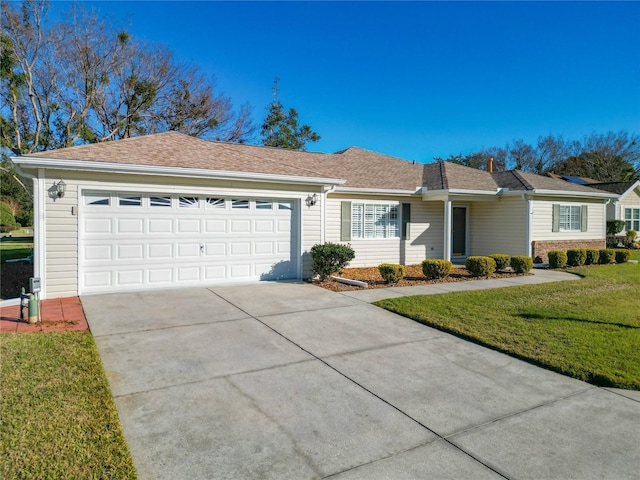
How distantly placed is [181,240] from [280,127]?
20.9 metres

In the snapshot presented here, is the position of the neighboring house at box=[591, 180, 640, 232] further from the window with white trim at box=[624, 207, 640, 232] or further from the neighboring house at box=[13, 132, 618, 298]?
the neighboring house at box=[13, 132, 618, 298]

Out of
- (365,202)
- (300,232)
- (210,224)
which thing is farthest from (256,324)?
(365,202)

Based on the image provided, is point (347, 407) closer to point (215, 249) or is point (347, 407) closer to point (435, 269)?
point (215, 249)

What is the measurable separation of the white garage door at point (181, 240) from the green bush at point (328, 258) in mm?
709

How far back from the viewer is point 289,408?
12.6 feet

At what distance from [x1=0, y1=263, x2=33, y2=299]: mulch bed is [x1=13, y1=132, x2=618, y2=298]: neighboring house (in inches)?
58.2

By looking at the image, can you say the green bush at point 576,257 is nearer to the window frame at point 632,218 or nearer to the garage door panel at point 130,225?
the window frame at point 632,218

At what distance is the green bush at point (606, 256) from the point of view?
1571cm

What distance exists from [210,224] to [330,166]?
20.9ft

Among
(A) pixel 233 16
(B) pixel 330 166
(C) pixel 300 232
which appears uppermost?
(A) pixel 233 16

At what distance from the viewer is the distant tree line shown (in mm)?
39906

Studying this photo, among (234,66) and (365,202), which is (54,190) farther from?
(234,66)

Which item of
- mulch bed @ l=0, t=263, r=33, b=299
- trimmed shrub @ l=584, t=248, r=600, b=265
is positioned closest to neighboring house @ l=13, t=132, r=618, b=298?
trimmed shrub @ l=584, t=248, r=600, b=265

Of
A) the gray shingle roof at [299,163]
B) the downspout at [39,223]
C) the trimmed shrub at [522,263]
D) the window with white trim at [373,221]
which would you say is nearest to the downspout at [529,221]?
the gray shingle roof at [299,163]
